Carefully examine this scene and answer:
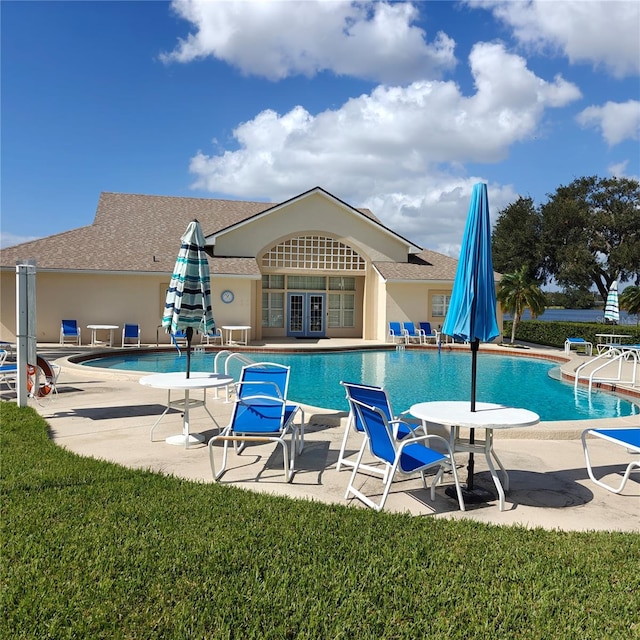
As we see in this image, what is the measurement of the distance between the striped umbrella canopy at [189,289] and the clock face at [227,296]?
16001 mm

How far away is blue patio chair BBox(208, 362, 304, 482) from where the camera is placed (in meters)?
5.94

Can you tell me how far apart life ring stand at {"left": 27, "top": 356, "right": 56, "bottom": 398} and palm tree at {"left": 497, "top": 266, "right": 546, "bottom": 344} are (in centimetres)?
1978

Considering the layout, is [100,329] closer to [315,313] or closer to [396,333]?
[315,313]

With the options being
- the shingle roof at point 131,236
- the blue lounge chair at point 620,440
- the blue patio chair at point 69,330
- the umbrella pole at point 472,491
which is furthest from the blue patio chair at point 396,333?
the umbrella pole at point 472,491

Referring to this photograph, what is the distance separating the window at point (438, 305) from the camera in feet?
85.6

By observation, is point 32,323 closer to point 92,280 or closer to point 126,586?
point 126,586

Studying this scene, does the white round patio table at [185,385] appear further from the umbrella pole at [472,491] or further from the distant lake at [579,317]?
the distant lake at [579,317]

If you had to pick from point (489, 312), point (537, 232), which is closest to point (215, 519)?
point (489, 312)

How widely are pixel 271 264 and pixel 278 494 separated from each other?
69.9ft

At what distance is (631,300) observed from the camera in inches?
1014

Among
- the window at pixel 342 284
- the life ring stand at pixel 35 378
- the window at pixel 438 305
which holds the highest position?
the window at pixel 342 284

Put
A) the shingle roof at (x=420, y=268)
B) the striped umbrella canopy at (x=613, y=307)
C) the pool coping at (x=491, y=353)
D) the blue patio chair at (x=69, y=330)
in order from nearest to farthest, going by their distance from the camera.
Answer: the pool coping at (x=491, y=353), the blue patio chair at (x=69, y=330), the striped umbrella canopy at (x=613, y=307), the shingle roof at (x=420, y=268)

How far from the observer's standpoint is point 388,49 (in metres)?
10.7

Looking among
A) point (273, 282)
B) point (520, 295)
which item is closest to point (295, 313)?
point (273, 282)
